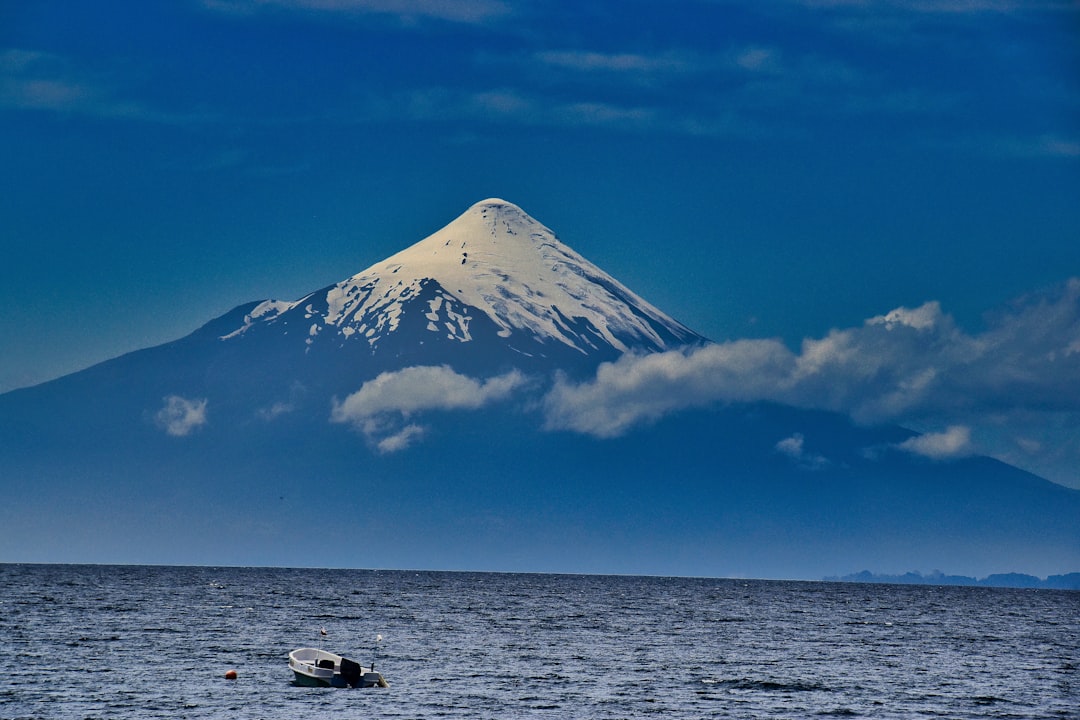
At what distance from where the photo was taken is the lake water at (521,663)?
65438 millimetres

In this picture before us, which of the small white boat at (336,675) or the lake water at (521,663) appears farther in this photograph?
the small white boat at (336,675)

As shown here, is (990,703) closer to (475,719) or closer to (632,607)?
(475,719)

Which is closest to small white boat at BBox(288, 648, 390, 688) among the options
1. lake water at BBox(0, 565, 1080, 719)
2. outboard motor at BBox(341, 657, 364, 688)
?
outboard motor at BBox(341, 657, 364, 688)

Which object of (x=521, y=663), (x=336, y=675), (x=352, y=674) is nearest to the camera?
(x=352, y=674)

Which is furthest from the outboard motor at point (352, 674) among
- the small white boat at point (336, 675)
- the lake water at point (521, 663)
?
the lake water at point (521, 663)

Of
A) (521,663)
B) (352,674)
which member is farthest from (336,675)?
(521,663)

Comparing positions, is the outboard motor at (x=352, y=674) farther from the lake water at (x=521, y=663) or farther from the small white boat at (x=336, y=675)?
the lake water at (x=521, y=663)

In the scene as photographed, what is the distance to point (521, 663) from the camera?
277 feet

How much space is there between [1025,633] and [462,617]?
50452 mm

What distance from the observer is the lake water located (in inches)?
2576

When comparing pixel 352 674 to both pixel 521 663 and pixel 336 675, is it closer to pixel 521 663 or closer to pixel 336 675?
pixel 336 675

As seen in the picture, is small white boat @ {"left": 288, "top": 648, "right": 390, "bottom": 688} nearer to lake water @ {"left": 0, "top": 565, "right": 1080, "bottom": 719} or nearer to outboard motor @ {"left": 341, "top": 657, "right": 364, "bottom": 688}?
outboard motor @ {"left": 341, "top": 657, "right": 364, "bottom": 688}

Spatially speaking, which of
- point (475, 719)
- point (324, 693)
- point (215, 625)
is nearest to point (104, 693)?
point (324, 693)

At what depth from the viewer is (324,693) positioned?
229 ft
